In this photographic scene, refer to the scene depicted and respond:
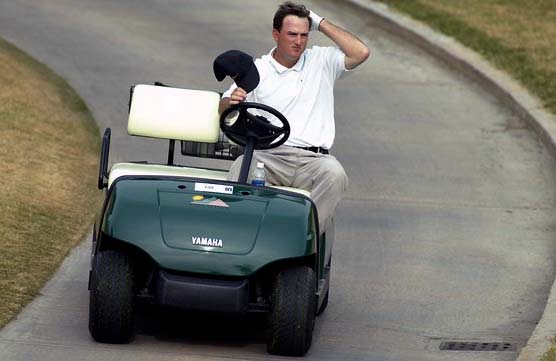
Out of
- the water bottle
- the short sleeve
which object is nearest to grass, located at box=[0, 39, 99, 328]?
the water bottle

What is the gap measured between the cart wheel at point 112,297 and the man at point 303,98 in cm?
102

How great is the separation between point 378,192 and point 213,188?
13.1ft

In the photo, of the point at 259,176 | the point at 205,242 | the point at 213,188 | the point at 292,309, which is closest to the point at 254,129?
the point at 259,176

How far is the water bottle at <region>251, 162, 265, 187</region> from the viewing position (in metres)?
7.70

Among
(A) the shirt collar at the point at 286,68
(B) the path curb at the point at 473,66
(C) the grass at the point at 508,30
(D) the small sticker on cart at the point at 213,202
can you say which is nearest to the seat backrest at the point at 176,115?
(A) the shirt collar at the point at 286,68

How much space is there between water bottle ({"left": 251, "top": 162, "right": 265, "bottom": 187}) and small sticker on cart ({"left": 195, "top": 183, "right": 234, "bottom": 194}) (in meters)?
0.28

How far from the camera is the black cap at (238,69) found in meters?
7.93

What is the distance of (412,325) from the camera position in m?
8.14

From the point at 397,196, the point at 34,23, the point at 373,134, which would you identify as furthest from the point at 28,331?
the point at 34,23

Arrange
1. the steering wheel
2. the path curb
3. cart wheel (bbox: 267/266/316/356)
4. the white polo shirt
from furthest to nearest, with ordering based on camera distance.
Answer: the path curb → the white polo shirt → the steering wheel → cart wheel (bbox: 267/266/316/356)

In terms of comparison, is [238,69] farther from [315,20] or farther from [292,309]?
[292,309]

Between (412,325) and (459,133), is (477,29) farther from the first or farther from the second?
(412,325)

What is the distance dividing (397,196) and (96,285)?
4444 millimetres

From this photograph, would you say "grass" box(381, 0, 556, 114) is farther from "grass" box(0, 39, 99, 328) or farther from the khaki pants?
the khaki pants
